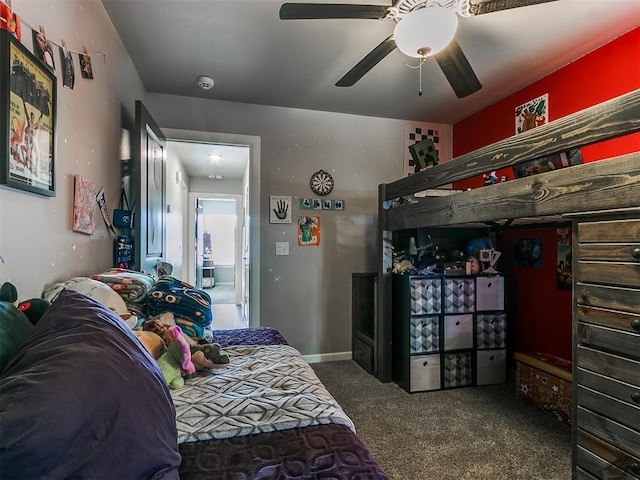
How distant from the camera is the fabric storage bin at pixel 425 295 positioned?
2652 millimetres

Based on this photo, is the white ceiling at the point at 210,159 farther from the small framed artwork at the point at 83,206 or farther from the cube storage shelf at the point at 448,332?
the cube storage shelf at the point at 448,332

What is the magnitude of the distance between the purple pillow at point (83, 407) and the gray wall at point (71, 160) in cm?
47

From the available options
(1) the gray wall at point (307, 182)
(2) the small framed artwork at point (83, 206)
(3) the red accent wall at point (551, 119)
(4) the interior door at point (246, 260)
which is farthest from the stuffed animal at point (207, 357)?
(3) the red accent wall at point (551, 119)

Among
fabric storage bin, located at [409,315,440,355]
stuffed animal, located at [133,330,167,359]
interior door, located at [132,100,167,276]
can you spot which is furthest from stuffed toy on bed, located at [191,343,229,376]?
fabric storage bin, located at [409,315,440,355]

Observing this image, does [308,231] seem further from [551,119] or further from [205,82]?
[551,119]

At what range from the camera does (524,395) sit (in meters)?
2.45

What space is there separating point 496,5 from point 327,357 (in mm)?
2964

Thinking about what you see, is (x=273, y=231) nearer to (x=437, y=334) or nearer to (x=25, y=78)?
(x=437, y=334)

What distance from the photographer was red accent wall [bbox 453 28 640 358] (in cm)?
210

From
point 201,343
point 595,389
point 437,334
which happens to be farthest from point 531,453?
point 201,343

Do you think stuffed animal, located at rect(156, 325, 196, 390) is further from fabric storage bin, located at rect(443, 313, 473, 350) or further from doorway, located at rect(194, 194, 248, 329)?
doorway, located at rect(194, 194, 248, 329)

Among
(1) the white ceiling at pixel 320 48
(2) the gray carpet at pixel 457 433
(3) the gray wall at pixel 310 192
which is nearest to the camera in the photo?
(2) the gray carpet at pixel 457 433

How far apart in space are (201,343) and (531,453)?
72.6 inches

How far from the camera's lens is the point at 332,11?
151cm
